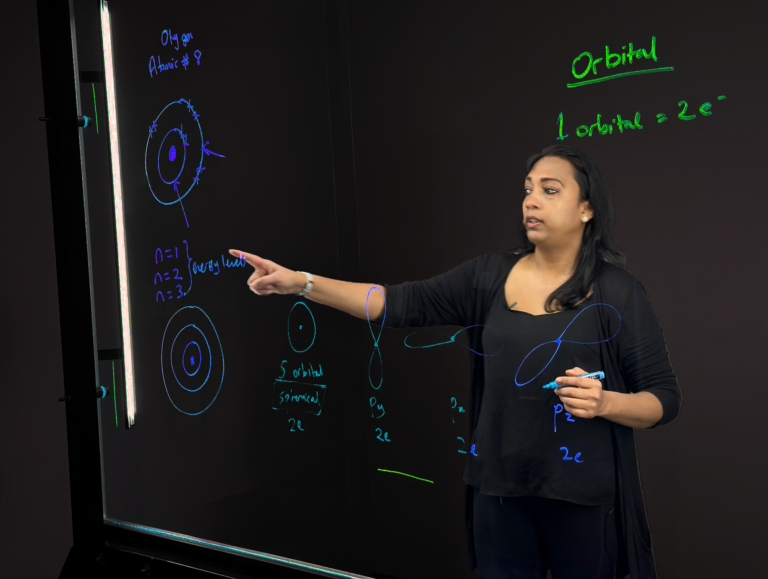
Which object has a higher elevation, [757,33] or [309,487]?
[757,33]

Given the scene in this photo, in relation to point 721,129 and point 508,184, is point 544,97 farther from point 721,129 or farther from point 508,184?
point 721,129

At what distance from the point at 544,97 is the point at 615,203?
0.21 meters

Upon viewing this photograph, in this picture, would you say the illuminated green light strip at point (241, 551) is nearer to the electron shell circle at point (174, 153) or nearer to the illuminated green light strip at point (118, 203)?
the illuminated green light strip at point (118, 203)

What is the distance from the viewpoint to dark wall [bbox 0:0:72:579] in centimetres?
185

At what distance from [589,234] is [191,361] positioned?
0.89 metres

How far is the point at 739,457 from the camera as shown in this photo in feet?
3.05

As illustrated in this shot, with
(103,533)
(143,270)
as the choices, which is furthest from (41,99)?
(103,533)

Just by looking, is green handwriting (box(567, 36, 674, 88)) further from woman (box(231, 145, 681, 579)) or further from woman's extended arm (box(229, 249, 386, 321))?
woman's extended arm (box(229, 249, 386, 321))

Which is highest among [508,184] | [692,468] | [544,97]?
[544,97]

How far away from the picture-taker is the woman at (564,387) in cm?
96

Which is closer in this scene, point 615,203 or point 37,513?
point 615,203

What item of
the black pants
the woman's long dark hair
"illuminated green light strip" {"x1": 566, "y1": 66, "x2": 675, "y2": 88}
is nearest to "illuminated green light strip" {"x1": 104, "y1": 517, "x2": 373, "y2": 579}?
the black pants

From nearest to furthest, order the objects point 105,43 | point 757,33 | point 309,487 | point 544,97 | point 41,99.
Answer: point 757,33 < point 544,97 < point 309,487 < point 105,43 < point 41,99

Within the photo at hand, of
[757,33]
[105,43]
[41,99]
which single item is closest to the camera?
[757,33]
